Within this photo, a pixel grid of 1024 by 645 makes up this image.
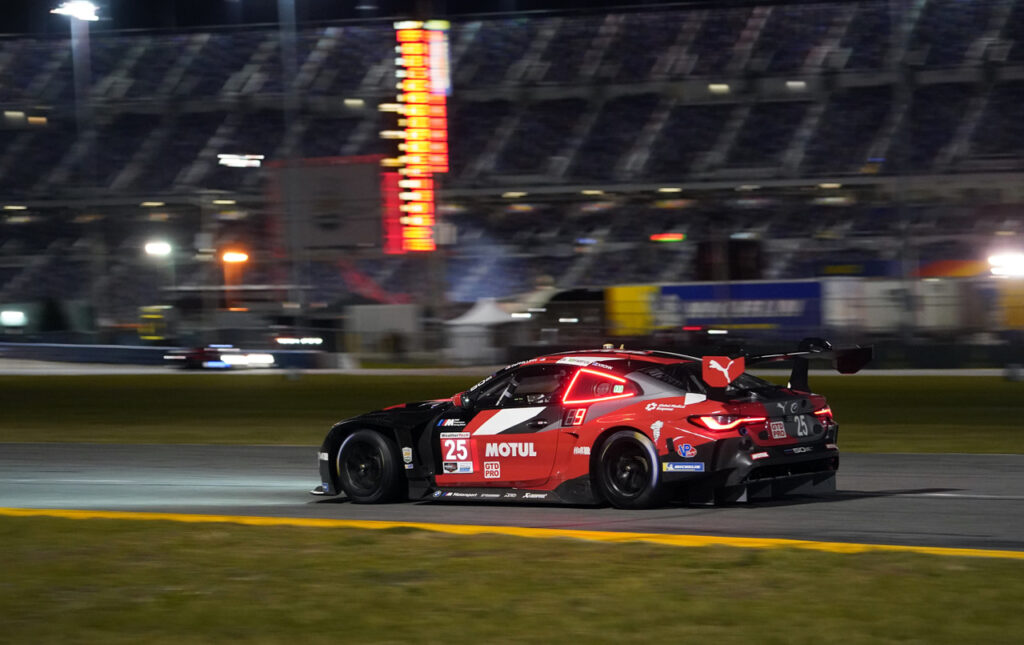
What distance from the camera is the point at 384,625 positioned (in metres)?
5.59

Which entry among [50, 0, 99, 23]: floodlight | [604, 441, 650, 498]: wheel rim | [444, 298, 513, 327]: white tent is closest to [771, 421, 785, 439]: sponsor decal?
[604, 441, 650, 498]: wheel rim

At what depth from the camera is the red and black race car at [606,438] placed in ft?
28.9

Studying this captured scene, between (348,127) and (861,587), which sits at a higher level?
(348,127)

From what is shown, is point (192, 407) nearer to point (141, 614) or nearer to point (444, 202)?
point (141, 614)

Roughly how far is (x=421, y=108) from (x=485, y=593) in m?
34.2

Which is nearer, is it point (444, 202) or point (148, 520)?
point (148, 520)

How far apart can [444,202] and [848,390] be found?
31.6 m

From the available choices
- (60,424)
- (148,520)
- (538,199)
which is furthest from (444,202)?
(148,520)

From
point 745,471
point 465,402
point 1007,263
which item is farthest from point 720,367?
point 1007,263

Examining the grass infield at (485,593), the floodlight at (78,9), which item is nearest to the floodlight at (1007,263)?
the floodlight at (78,9)

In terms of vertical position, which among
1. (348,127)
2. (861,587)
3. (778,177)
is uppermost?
(348,127)

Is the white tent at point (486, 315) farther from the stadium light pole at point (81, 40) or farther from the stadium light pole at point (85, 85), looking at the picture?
the stadium light pole at point (81, 40)

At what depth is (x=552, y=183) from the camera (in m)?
52.1

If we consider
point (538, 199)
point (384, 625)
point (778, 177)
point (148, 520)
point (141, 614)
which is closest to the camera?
point (384, 625)
